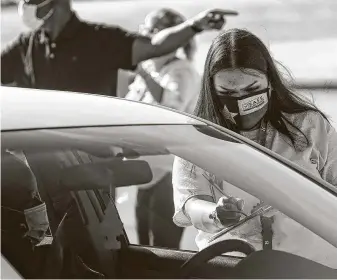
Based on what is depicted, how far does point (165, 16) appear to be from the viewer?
257 inches

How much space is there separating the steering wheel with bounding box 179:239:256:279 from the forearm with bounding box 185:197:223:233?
13cm

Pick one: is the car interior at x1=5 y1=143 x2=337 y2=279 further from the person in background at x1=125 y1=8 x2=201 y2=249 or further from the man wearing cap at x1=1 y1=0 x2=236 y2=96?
the man wearing cap at x1=1 y1=0 x2=236 y2=96

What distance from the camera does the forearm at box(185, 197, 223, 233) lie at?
9.62 ft

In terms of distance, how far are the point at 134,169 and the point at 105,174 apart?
8 centimetres

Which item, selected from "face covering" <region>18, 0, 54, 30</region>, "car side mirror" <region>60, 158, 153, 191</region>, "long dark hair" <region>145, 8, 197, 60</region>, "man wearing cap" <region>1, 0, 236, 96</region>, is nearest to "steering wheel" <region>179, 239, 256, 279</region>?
"car side mirror" <region>60, 158, 153, 191</region>

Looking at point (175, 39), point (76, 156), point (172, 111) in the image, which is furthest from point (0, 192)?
point (175, 39)

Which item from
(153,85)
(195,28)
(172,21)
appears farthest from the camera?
(172,21)

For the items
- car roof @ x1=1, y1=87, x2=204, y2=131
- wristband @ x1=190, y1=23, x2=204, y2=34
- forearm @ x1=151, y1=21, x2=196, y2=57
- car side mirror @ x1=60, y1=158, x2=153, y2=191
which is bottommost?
forearm @ x1=151, y1=21, x2=196, y2=57

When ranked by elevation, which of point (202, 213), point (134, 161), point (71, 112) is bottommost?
point (202, 213)

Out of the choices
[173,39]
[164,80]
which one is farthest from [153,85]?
[173,39]

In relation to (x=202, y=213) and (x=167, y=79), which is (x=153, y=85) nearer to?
(x=167, y=79)

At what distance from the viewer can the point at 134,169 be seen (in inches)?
104

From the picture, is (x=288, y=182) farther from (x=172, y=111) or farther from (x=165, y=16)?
(x=165, y=16)

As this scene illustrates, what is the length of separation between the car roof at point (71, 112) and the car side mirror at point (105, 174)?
0.35 feet
